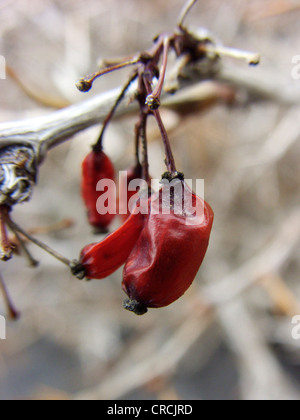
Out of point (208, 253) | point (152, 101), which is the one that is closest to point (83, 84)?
point (152, 101)

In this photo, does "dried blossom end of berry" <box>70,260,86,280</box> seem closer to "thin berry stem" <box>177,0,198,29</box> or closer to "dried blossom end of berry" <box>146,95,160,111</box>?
"dried blossom end of berry" <box>146,95,160,111</box>

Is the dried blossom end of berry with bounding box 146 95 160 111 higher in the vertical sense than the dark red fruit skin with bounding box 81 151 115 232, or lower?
lower

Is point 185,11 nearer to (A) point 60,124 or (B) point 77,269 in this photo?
(A) point 60,124

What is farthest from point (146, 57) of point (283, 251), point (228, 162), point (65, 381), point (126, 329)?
point (65, 381)

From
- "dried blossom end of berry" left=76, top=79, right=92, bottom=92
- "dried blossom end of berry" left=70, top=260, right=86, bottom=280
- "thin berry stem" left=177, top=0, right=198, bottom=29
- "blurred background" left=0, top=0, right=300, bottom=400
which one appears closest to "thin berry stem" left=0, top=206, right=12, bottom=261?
"dried blossom end of berry" left=70, top=260, right=86, bottom=280
